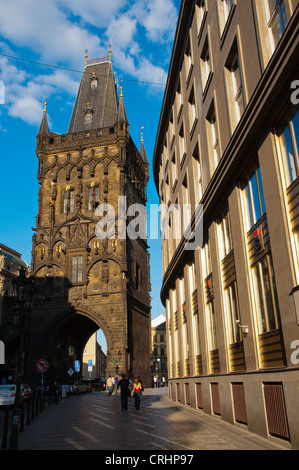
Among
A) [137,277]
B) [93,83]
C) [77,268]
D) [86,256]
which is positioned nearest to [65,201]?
[86,256]

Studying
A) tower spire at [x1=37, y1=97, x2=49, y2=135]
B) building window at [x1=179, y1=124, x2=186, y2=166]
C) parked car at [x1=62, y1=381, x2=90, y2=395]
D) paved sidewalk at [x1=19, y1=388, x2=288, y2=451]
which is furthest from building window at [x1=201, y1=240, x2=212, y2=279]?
tower spire at [x1=37, y1=97, x2=49, y2=135]

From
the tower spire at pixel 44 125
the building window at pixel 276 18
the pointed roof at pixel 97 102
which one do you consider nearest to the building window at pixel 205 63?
the building window at pixel 276 18

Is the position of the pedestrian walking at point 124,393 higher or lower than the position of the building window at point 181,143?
lower

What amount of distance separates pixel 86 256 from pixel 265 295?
3432cm

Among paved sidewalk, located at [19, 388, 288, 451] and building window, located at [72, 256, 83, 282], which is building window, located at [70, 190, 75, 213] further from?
paved sidewalk, located at [19, 388, 288, 451]

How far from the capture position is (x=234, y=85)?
1264 cm

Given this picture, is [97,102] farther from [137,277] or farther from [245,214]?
[245,214]

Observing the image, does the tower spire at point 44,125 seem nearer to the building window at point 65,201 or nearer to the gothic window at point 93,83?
the gothic window at point 93,83

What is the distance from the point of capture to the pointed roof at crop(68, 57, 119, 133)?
2063 inches

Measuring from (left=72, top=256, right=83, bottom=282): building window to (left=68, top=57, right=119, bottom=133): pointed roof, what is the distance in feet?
58.8

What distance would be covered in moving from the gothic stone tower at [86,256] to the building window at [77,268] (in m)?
0.10

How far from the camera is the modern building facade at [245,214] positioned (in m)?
7.93

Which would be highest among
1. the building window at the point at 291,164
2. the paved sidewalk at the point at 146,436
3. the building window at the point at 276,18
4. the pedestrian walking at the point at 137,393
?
the building window at the point at 276,18

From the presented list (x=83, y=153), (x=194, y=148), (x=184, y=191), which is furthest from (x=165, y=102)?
(x=83, y=153)
